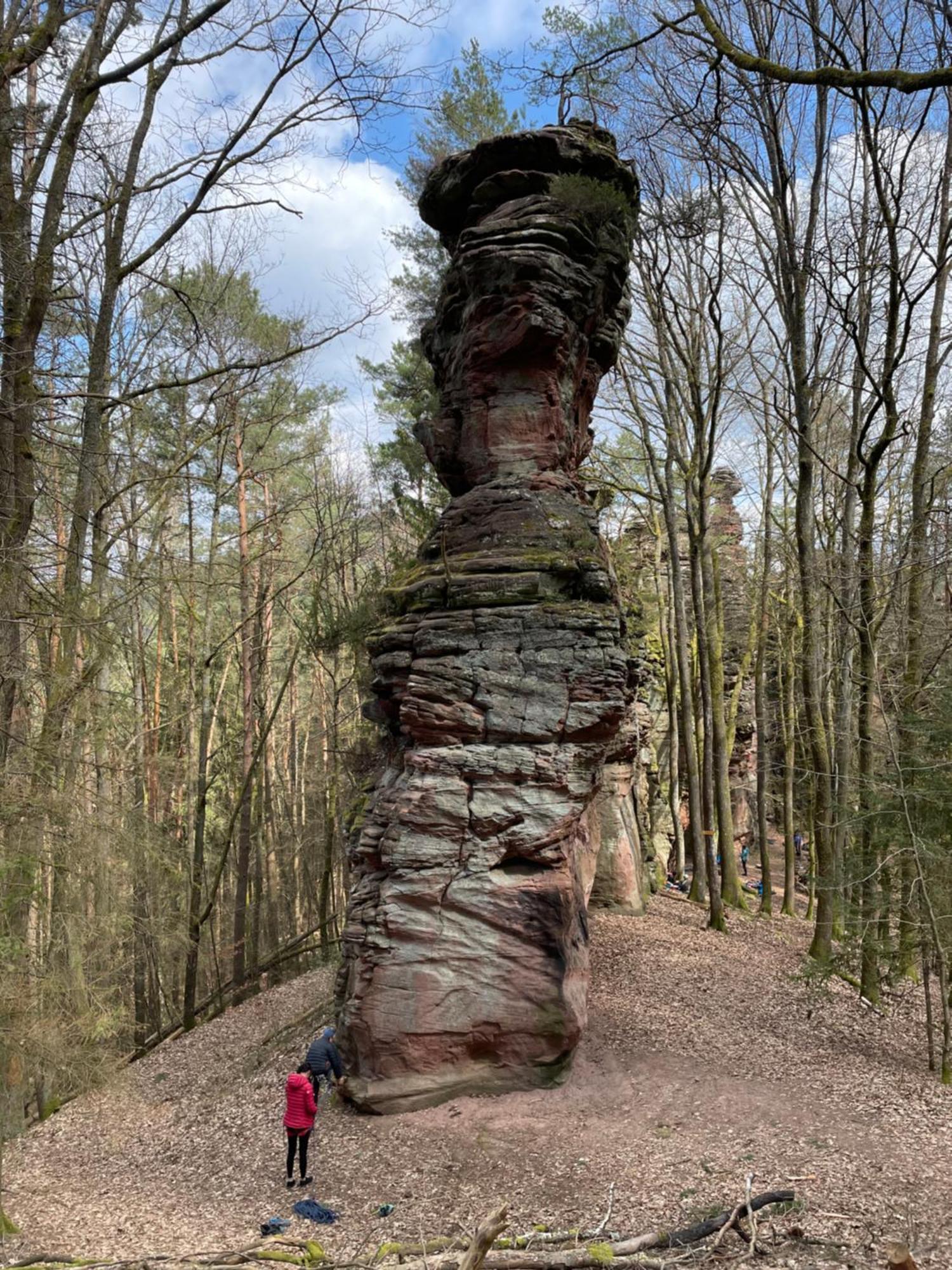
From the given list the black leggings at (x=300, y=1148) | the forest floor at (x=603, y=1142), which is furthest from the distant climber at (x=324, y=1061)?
the black leggings at (x=300, y=1148)

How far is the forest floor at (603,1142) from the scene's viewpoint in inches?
244

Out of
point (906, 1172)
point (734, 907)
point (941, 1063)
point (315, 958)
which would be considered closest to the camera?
point (906, 1172)

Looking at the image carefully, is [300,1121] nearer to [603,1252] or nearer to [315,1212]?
[315,1212]

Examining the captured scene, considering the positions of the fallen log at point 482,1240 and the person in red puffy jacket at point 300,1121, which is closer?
the fallen log at point 482,1240

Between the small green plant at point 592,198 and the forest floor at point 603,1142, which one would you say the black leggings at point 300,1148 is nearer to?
the forest floor at point 603,1142

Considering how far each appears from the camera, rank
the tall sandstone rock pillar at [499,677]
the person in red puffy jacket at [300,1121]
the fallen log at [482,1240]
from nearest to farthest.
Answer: the fallen log at [482,1240], the person in red puffy jacket at [300,1121], the tall sandstone rock pillar at [499,677]

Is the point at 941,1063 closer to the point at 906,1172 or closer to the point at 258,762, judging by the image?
the point at 906,1172

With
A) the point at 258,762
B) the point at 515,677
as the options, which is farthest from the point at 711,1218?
the point at 258,762

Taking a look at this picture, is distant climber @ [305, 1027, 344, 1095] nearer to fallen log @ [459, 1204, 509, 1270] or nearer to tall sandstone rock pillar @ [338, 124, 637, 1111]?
tall sandstone rock pillar @ [338, 124, 637, 1111]

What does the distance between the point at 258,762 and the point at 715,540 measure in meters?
12.9

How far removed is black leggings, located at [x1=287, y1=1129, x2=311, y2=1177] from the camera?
7555 millimetres

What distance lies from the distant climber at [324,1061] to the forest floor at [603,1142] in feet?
1.19

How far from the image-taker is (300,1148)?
762cm

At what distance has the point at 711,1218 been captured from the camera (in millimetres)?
5430
